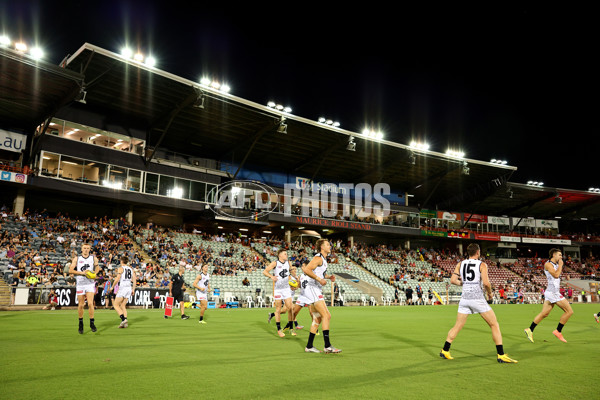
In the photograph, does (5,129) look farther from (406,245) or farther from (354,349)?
(406,245)

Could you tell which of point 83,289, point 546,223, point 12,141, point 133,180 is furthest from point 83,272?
point 546,223

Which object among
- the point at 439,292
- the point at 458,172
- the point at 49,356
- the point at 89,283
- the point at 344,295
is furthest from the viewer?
the point at 458,172

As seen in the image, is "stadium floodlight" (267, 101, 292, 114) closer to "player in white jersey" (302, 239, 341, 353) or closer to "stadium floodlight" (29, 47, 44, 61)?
"stadium floodlight" (29, 47, 44, 61)

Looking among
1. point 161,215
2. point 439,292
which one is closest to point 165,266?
point 161,215


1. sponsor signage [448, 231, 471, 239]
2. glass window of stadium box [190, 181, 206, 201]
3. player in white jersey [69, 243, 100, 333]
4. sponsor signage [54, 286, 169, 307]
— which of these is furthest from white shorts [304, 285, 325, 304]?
sponsor signage [448, 231, 471, 239]

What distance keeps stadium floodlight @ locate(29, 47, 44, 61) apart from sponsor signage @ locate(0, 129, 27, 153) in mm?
9868

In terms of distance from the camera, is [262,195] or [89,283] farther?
[262,195]

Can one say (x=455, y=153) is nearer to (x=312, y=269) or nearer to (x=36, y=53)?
(x=36, y=53)

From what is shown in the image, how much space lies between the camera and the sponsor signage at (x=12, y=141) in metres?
32.5

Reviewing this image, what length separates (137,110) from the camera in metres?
36.2

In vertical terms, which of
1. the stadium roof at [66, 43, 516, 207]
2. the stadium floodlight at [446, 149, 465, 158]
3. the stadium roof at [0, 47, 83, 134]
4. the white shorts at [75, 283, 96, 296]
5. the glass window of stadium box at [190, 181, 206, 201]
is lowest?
the white shorts at [75, 283, 96, 296]

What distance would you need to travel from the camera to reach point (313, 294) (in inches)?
337

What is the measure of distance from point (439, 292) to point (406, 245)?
1593 cm

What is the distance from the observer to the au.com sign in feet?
140
